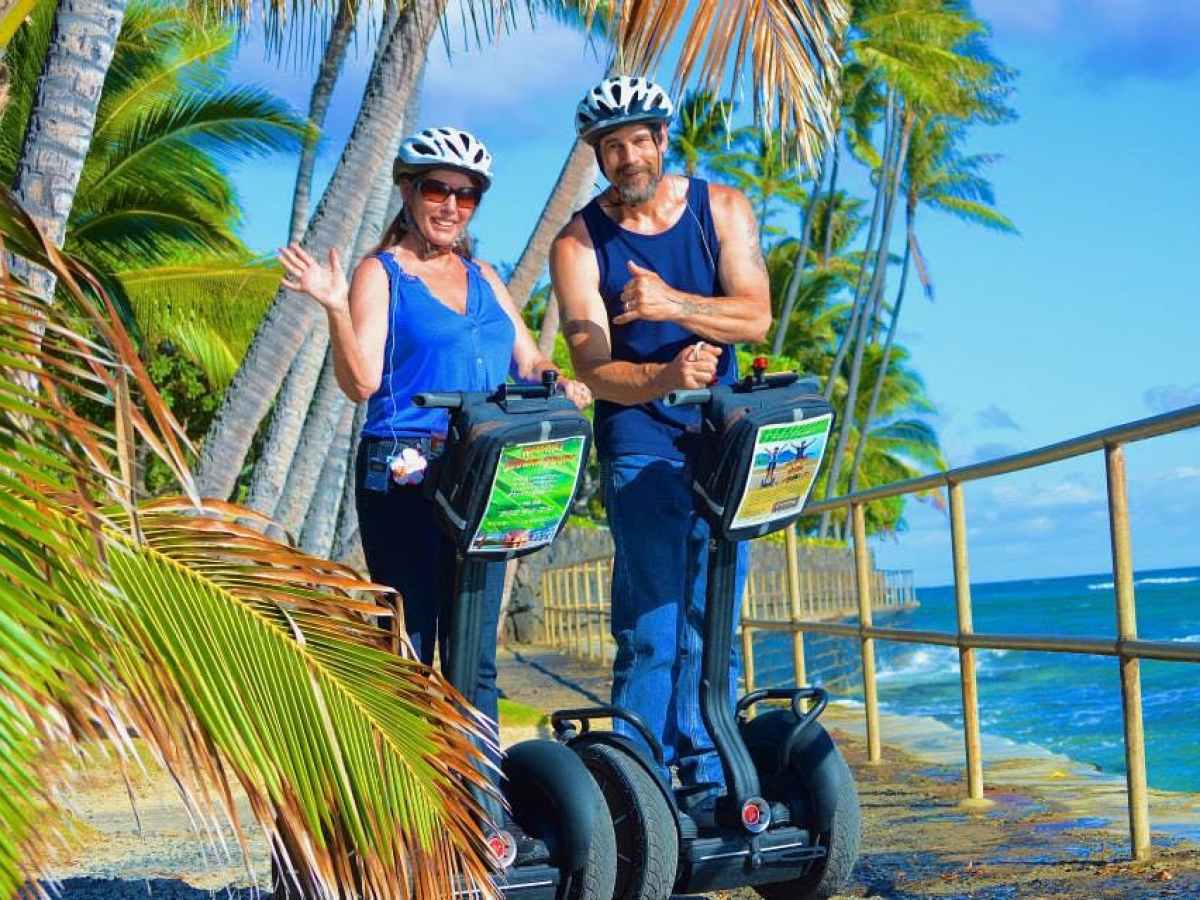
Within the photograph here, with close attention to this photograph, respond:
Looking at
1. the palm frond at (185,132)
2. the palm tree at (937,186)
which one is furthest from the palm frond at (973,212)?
the palm frond at (185,132)

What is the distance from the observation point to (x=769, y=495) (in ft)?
12.3

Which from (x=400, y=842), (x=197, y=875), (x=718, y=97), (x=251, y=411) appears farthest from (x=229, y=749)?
(x=251, y=411)

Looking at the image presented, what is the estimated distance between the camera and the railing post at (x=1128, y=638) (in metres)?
4.67

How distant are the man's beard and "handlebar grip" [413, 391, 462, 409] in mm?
783

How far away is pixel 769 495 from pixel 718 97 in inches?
166

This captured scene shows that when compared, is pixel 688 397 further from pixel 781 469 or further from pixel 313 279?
pixel 313 279

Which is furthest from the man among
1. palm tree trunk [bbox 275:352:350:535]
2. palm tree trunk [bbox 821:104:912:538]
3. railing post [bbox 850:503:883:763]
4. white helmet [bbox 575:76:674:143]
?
palm tree trunk [bbox 821:104:912:538]

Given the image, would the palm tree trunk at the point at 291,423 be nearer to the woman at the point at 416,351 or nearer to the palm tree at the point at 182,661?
the woman at the point at 416,351

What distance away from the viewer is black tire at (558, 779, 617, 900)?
11.6ft

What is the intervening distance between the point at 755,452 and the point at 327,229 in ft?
20.7

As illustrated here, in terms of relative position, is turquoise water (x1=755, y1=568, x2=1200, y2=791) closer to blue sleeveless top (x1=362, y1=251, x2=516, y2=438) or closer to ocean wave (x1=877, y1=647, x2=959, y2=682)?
ocean wave (x1=877, y1=647, x2=959, y2=682)

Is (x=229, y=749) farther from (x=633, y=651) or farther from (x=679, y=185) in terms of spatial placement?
(x=679, y=185)

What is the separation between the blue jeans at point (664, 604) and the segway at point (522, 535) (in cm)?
37

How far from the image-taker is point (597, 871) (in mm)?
3525
